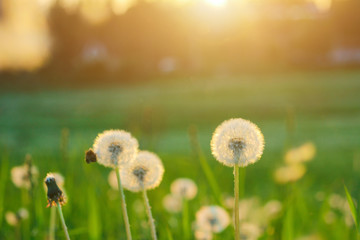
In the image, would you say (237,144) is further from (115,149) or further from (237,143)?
(115,149)

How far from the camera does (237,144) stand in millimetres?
1038

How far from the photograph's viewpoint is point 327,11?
2838cm

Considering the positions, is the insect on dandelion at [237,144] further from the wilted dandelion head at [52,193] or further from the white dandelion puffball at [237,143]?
the wilted dandelion head at [52,193]

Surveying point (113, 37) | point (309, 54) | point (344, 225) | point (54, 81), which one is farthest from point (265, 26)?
point (344, 225)

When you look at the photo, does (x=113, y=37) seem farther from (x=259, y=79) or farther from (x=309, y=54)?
(x=309, y=54)

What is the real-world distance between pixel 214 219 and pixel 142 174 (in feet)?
2.08

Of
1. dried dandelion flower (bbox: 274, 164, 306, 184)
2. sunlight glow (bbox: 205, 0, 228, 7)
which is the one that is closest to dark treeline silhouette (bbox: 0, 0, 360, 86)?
sunlight glow (bbox: 205, 0, 228, 7)

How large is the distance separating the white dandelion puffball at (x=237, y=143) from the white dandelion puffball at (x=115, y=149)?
21 cm

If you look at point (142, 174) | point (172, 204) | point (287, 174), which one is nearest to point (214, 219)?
point (287, 174)

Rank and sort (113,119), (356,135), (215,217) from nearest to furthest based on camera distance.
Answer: (215,217), (356,135), (113,119)

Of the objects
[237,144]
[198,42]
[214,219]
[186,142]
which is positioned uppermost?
[198,42]

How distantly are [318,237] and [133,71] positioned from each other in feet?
89.0

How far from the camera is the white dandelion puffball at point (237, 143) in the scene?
997mm

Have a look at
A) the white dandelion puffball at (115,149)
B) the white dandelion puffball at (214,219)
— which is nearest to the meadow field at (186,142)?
the white dandelion puffball at (214,219)
